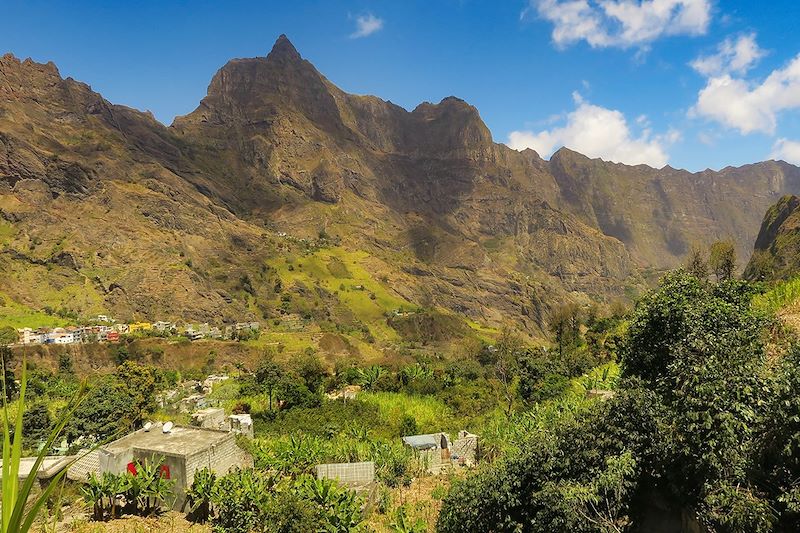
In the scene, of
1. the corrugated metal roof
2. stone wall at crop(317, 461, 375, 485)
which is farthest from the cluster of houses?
stone wall at crop(317, 461, 375, 485)

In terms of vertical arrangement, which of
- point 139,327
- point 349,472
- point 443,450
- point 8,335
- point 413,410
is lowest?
point 413,410

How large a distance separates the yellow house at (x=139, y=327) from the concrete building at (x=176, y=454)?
73983 millimetres

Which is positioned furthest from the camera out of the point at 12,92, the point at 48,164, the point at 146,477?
the point at 12,92

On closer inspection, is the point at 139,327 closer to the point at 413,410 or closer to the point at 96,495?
the point at 413,410

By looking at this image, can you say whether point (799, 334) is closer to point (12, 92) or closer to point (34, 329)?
point (34, 329)

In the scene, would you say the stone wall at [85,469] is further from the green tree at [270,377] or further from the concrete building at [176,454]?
the green tree at [270,377]

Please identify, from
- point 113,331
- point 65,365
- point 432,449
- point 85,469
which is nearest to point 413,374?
point 432,449

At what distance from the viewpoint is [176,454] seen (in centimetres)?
1784

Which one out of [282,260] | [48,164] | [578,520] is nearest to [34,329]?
[48,164]

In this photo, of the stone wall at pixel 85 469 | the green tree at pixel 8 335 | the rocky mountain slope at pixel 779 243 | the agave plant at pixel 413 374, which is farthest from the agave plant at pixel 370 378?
the green tree at pixel 8 335

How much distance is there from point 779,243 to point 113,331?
126 meters

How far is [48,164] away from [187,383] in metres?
82.7

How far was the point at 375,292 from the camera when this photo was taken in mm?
139500

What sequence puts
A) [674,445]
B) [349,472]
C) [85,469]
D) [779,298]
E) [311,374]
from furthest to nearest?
[311,374]
[349,472]
[85,469]
[779,298]
[674,445]
